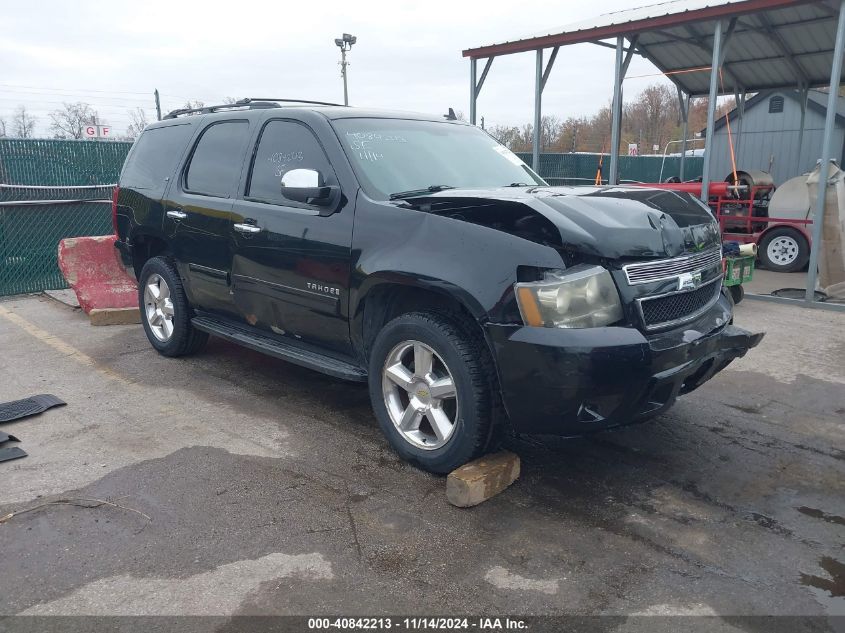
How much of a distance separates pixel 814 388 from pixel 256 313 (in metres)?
4.23

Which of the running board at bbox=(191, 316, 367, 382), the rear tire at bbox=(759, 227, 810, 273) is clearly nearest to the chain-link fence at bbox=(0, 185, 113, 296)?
the running board at bbox=(191, 316, 367, 382)

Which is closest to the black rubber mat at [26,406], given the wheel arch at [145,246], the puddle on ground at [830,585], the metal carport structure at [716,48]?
the wheel arch at [145,246]

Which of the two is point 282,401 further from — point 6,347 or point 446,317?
point 6,347

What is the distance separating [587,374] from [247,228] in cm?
259

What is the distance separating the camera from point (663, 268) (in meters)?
3.33

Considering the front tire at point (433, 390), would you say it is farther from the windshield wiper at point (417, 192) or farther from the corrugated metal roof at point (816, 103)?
the corrugated metal roof at point (816, 103)

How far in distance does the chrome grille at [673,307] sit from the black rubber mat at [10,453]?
357 cm

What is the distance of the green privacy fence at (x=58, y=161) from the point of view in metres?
9.95

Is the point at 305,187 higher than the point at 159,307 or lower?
higher

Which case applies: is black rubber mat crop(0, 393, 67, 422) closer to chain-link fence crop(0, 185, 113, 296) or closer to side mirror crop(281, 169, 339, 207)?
side mirror crop(281, 169, 339, 207)

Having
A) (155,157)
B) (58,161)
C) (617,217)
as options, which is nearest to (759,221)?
(617,217)

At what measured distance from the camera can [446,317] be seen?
349cm

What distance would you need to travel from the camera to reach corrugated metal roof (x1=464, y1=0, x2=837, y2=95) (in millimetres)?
9211

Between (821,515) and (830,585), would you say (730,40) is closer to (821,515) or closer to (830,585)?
(821,515)
